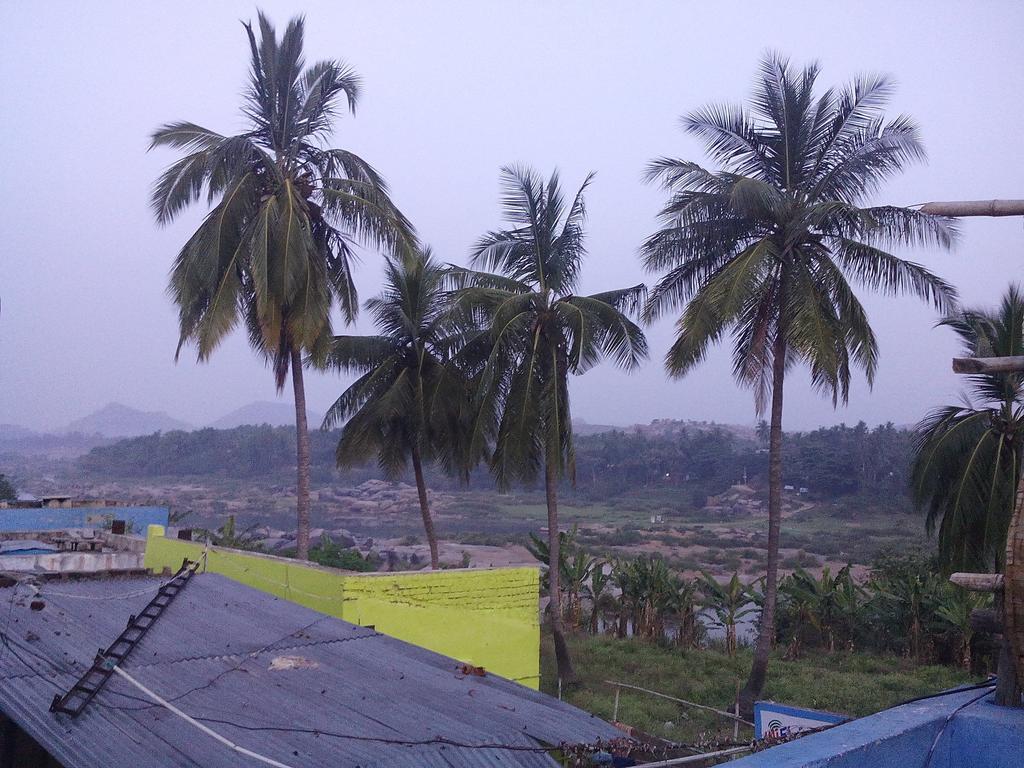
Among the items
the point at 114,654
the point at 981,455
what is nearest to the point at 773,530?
the point at 981,455

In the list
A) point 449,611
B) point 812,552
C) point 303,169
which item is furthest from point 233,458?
point 449,611

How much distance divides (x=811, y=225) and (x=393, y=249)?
24.5ft

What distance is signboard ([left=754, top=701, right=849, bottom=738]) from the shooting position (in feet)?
25.0

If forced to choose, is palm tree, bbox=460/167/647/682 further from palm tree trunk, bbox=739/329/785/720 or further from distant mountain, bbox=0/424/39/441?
distant mountain, bbox=0/424/39/441

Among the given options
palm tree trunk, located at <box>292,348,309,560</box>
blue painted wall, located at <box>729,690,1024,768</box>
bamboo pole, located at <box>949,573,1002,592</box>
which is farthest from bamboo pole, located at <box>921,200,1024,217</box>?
palm tree trunk, located at <box>292,348,309,560</box>

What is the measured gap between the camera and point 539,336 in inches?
674

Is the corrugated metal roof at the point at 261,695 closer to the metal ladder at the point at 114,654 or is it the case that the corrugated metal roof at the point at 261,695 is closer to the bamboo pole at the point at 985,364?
the metal ladder at the point at 114,654

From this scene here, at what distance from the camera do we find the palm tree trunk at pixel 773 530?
1570cm

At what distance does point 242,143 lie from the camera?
16203 mm

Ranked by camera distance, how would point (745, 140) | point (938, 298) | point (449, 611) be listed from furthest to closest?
point (745, 140) < point (938, 298) < point (449, 611)

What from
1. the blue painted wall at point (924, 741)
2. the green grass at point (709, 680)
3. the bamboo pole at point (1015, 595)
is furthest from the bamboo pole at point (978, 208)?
the green grass at point (709, 680)

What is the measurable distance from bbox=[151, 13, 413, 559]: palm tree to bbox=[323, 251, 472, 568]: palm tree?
1616 mm

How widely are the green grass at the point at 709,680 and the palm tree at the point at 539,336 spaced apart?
1.63 metres

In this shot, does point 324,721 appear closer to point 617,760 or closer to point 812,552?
point 617,760
